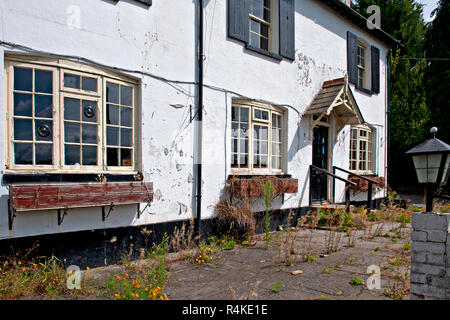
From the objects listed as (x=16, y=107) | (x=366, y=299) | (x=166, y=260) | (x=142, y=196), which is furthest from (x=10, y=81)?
(x=366, y=299)

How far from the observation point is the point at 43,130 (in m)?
4.73

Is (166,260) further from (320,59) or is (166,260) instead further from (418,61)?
(418,61)

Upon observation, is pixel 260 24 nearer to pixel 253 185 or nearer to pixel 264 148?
pixel 264 148

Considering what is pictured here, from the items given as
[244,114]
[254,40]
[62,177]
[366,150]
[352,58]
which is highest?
[352,58]

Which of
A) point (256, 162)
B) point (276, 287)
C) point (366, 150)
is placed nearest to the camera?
point (276, 287)

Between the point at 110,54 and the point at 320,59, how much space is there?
21.4ft

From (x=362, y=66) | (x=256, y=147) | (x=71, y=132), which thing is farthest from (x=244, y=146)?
(x=362, y=66)

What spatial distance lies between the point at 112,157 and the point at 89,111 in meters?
0.80

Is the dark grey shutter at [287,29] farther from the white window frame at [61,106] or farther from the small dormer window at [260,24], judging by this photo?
the white window frame at [61,106]

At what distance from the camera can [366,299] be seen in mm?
3920

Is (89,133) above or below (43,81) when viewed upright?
below

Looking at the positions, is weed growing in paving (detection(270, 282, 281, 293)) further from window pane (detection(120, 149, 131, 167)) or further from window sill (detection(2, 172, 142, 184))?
window pane (detection(120, 149, 131, 167))

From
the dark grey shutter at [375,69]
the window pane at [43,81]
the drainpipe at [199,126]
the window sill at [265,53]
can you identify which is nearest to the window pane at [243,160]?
the drainpipe at [199,126]

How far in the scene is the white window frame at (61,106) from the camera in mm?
4457
